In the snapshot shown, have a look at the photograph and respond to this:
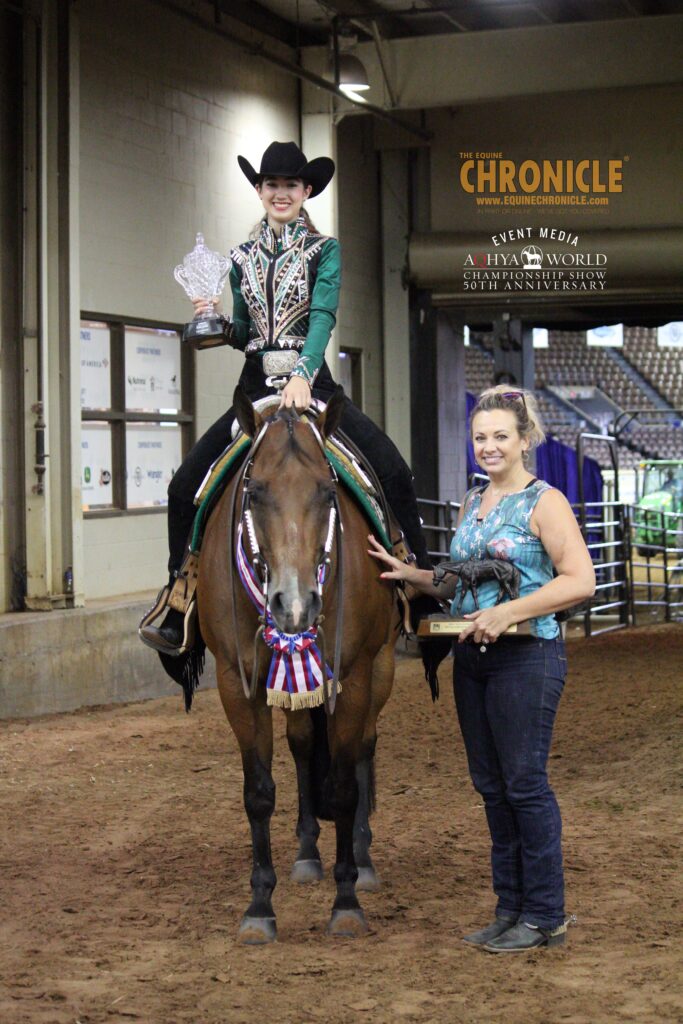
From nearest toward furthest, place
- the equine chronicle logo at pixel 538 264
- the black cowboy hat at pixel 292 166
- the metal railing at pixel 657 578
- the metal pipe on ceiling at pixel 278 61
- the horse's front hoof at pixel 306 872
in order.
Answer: the black cowboy hat at pixel 292 166 < the horse's front hoof at pixel 306 872 < the metal pipe on ceiling at pixel 278 61 < the equine chronicle logo at pixel 538 264 < the metal railing at pixel 657 578

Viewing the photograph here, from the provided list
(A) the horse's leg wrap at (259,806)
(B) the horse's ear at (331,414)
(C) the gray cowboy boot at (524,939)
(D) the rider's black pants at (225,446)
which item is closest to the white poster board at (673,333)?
(D) the rider's black pants at (225,446)

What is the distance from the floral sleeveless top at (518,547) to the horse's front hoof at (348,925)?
1.14 meters

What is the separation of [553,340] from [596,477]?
2169cm

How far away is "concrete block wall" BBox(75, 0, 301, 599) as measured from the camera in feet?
37.0

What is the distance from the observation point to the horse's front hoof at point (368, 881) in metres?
5.20

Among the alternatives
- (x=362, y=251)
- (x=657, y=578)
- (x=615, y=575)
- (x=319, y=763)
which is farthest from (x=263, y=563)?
(x=657, y=578)

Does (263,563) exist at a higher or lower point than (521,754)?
→ higher

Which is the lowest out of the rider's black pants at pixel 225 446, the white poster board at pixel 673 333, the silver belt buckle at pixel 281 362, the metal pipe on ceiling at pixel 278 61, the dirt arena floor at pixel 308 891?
the dirt arena floor at pixel 308 891

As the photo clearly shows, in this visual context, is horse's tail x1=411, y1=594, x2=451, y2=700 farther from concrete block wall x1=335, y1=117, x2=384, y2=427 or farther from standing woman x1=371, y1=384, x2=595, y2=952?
concrete block wall x1=335, y1=117, x2=384, y2=427

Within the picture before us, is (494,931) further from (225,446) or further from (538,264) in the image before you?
(538,264)

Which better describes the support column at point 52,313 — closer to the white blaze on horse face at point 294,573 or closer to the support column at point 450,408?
the white blaze on horse face at point 294,573

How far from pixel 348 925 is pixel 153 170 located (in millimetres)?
8942

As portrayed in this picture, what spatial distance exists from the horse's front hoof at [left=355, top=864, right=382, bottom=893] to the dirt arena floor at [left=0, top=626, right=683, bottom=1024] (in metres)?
0.05

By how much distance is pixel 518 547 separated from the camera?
4.24m
